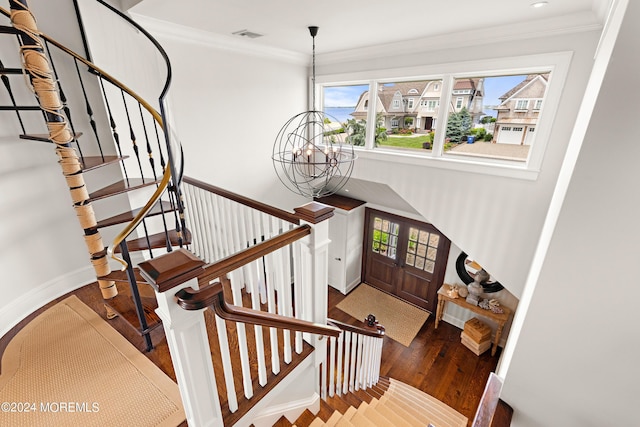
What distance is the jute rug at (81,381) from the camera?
1584 mm

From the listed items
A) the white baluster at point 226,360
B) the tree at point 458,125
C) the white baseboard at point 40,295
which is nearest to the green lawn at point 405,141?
the tree at point 458,125

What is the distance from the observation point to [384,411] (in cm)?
255

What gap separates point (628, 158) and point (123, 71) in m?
3.41

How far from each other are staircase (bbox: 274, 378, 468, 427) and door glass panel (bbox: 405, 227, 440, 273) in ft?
7.14

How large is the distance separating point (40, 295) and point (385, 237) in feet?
16.3

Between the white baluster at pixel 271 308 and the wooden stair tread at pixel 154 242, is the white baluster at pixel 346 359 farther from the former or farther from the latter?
the wooden stair tread at pixel 154 242

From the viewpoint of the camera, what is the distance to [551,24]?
256 cm

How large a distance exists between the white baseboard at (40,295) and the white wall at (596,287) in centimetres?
348

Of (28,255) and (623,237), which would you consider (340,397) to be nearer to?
(623,237)

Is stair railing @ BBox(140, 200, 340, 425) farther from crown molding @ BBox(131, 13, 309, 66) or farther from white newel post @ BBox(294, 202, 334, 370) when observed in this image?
crown molding @ BBox(131, 13, 309, 66)

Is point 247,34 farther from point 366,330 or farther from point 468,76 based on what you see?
point 366,330

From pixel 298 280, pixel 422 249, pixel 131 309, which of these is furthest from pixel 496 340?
pixel 131 309

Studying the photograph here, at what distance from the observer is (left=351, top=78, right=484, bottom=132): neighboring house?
332 cm

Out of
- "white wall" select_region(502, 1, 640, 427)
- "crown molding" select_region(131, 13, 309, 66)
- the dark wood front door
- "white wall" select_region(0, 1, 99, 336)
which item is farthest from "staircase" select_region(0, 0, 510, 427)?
the dark wood front door
